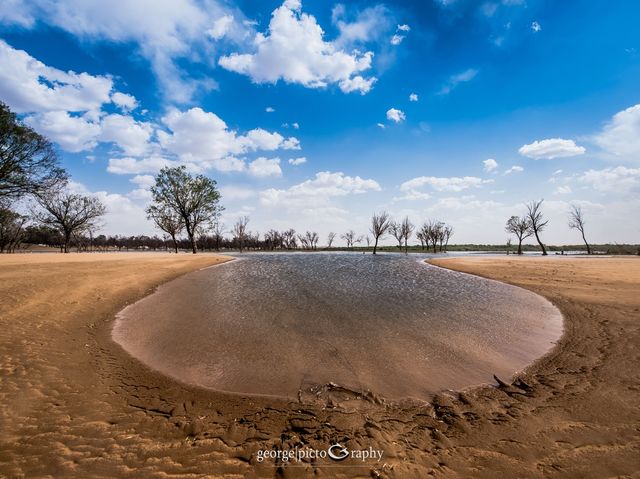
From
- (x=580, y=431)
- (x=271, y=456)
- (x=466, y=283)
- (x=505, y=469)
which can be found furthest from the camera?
(x=466, y=283)

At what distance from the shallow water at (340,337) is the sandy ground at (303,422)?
512mm

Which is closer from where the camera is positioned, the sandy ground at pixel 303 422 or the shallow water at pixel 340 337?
the sandy ground at pixel 303 422

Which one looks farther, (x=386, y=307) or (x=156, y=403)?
(x=386, y=307)

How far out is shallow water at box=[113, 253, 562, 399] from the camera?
5.81m

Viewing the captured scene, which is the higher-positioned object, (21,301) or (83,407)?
(21,301)

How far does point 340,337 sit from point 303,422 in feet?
13.1

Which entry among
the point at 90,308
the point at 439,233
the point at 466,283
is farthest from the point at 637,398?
the point at 439,233

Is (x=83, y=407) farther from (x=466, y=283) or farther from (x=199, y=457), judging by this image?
(x=466, y=283)

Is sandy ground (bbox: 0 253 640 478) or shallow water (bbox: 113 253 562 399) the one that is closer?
sandy ground (bbox: 0 253 640 478)

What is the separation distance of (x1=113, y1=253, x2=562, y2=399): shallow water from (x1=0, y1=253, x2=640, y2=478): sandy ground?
1.68 ft

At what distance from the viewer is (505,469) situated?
321 cm

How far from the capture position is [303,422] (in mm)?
4188

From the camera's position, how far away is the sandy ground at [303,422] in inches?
127

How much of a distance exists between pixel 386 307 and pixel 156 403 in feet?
28.6
